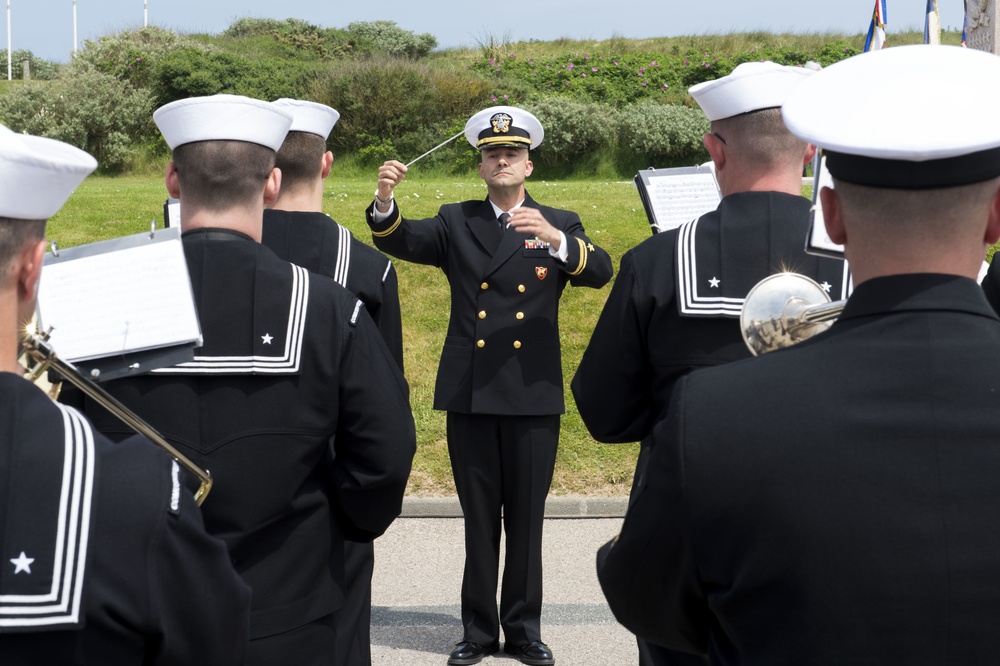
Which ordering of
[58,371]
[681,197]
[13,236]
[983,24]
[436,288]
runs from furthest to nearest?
[983,24] < [436,288] < [681,197] < [58,371] < [13,236]

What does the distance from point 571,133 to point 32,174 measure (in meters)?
18.4

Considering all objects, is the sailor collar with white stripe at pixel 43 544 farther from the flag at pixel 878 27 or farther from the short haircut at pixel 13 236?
the flag at pixel 878 27

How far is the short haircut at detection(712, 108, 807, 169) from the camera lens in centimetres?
318

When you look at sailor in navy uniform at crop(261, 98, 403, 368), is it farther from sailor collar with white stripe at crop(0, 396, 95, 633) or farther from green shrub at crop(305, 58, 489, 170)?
green shrub at crop(305, 58, 489, 170)

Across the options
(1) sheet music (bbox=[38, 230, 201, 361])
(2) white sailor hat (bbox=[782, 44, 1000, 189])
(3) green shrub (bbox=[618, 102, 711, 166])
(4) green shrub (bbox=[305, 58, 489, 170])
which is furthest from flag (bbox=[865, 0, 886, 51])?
(4) green shrub (bbox=[305, 58, 489, 170])

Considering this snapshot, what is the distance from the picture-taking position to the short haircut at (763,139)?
318cm

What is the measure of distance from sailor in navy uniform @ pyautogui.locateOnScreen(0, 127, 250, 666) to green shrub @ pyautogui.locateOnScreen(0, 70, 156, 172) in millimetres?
19480

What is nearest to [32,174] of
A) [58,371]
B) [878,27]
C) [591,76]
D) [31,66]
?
[58,371]

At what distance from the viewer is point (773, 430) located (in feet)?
5.12

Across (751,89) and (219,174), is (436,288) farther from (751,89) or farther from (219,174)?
(219,174)

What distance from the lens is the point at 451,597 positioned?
18.8 feet

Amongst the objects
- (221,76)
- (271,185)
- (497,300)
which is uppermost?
(221,76)

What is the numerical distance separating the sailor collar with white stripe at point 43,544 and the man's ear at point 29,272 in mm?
219

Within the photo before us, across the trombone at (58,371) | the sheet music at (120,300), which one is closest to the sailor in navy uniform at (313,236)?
the sheet music at (120,300)
